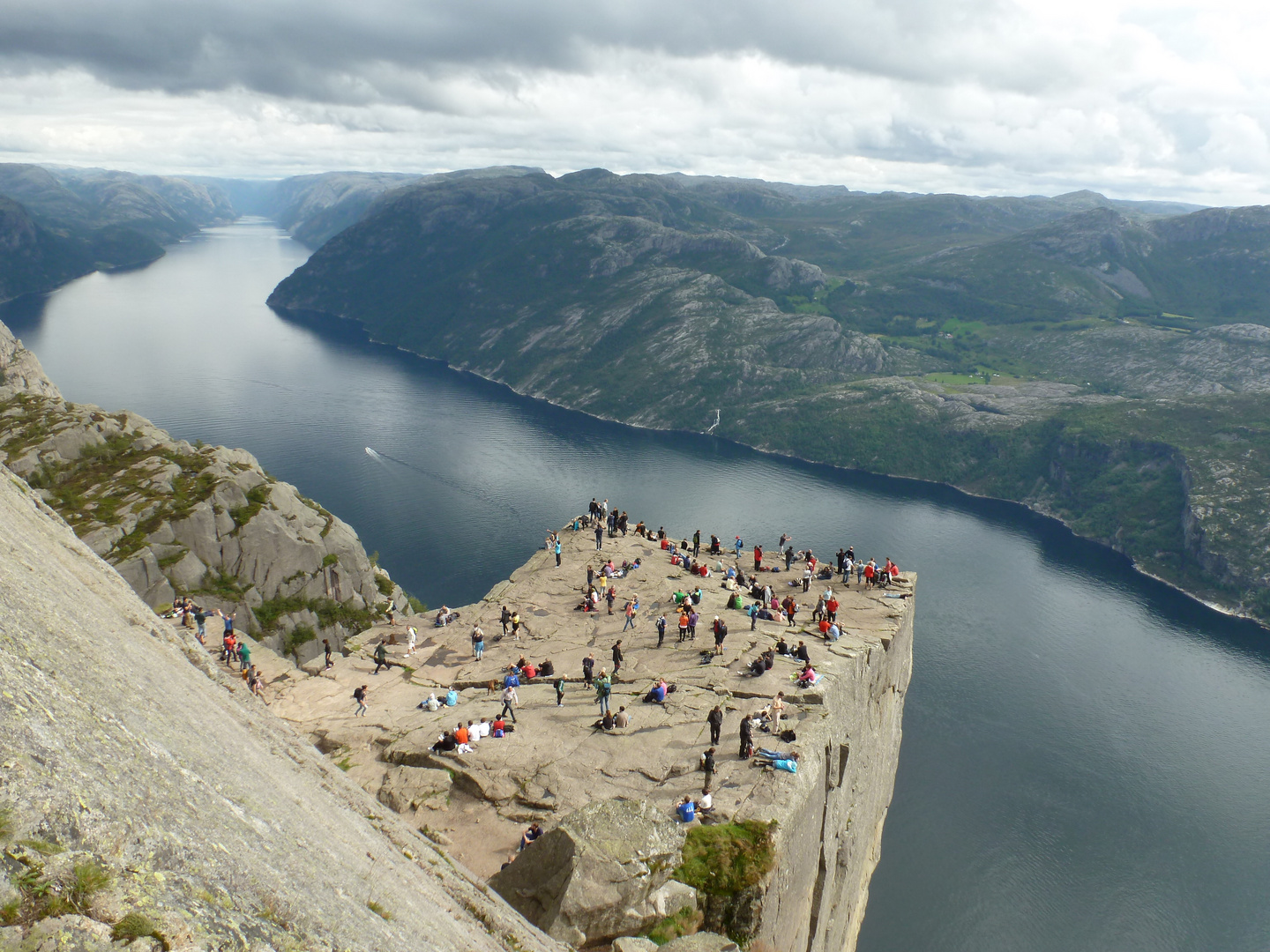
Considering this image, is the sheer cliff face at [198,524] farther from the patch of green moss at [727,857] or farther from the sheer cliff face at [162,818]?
the patch of green moss at [727,857]

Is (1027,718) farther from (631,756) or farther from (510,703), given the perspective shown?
(510,703)

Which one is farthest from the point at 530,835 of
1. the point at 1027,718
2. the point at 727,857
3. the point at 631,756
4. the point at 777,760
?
the point at 1027,718

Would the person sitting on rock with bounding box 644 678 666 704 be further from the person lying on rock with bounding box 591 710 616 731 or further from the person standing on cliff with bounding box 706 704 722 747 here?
the person standing on cliff with bounding box 706 704 722 747

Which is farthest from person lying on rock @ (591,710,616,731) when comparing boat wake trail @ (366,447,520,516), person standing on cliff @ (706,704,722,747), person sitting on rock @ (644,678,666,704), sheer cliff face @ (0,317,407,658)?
boat wake trail @ (366,447,520,516)

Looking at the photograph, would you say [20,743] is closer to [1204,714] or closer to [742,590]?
[742,590]

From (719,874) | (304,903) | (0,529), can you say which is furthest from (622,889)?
(0,529)

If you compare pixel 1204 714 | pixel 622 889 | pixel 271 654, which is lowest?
pixel 1204 714
